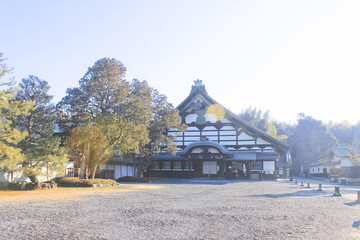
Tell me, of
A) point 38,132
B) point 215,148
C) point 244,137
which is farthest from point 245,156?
point 38,132

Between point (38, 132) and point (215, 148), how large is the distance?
18.6 metres

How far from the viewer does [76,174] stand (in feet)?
77.4

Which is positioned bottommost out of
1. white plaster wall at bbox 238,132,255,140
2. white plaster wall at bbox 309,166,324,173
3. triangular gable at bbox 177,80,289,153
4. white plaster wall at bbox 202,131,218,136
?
white plaster wall at bbox 309,166,324,173

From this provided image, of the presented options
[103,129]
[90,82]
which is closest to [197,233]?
[103,129]

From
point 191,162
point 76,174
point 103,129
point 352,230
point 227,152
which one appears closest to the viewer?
point 352,230

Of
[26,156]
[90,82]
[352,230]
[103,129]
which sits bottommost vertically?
[352,230]

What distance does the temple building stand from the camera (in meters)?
31.1

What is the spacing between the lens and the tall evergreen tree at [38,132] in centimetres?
1559

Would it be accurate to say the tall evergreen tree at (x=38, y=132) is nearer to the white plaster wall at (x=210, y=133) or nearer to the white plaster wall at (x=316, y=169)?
the white plaster wall at (x=210, y=133)

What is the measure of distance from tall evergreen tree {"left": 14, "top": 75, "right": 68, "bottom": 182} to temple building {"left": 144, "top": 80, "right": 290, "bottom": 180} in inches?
619

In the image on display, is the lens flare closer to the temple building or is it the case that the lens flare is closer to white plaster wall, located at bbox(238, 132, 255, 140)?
the temple building

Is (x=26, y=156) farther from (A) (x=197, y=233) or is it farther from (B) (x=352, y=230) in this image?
(B) (x=352, y=230)

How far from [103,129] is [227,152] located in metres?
15.3

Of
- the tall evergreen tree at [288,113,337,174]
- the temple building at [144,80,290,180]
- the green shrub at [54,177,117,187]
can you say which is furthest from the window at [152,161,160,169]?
the tall evergreen tree at [288,113,337,174]
